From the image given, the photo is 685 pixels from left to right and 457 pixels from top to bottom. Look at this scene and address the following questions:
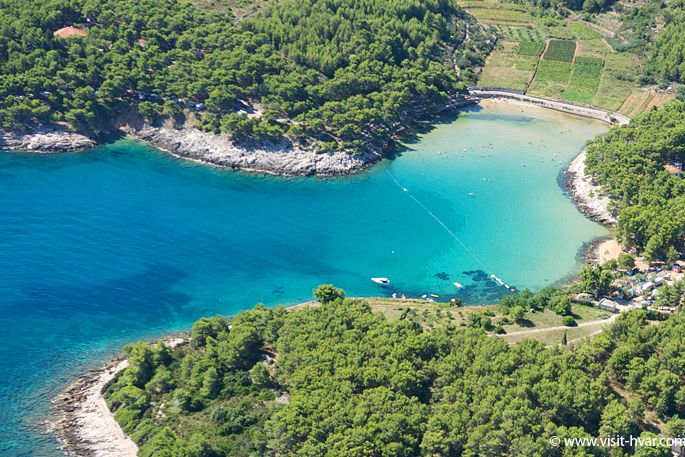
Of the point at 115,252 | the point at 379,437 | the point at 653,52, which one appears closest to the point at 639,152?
the point at 653,52

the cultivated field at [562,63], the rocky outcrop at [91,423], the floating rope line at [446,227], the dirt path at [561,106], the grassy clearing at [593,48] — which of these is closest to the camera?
the rocky outcrop at [91,423]

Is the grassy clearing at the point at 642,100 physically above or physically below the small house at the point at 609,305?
above

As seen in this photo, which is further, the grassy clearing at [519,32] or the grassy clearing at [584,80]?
the grassy clearing at [519,32]

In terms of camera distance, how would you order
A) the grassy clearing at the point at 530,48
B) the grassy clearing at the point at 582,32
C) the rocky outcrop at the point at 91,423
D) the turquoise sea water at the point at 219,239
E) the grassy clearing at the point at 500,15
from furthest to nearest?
the grassy clearing at the point at 500,15 → the grassy clearing at the point at 582,32 → the grassy clearing at the point at 530,48 → the turquoise sea water at the point at 219,239 → the rocky outcrop at the point at 91,423

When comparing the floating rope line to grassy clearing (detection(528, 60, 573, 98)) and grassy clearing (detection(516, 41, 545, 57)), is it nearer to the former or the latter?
grassy clearing (detection(528, 60, 573, 98))

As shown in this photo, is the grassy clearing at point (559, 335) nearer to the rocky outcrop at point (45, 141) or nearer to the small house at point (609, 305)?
the small house at point (609, 305)

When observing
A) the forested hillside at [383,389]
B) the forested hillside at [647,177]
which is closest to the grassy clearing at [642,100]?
the forested hillside at [647,177]
